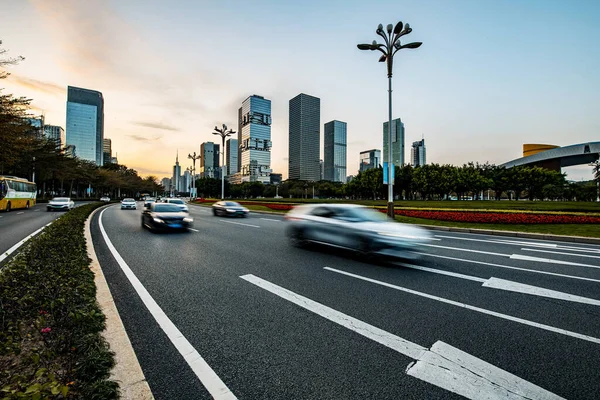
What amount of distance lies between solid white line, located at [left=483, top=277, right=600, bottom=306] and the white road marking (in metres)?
2.98

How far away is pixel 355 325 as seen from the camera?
374 centimetres

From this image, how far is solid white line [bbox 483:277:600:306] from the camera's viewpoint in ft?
15.6

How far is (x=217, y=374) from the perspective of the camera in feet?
8.83

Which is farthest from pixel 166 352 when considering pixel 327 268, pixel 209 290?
pixel 327 268

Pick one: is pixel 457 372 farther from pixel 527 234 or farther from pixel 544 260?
pixel 527 234

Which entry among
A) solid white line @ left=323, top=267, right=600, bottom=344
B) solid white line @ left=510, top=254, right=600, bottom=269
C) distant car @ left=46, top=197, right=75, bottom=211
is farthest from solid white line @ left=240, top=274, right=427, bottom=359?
distant car @ left=46, top=197, right=75, bottom=211

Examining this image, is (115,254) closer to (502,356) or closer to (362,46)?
(502,356)

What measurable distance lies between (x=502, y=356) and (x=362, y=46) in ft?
55.5

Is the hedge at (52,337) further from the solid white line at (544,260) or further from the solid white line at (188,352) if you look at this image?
the solid white line at (544,260)

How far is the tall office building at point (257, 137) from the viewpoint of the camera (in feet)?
437

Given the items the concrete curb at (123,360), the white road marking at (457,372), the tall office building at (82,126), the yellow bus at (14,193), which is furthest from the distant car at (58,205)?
the tall office building at (82,126)

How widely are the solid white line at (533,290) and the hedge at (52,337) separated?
6033mm

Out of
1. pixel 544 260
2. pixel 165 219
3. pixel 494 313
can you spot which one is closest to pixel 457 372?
pixel 494 313

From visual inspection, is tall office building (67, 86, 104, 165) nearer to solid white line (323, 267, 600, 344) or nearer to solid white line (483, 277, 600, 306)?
solid white line (323, 267, 600, 344)
